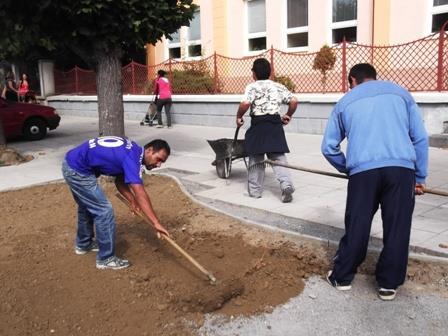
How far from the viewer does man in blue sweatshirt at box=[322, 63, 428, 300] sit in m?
3.49

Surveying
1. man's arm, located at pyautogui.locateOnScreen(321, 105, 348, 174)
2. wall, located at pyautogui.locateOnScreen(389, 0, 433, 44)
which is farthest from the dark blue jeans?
wall, located at pyautogui.locateOnScreen(389, 0, 433, 44)

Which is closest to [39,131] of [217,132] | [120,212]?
[217,132]

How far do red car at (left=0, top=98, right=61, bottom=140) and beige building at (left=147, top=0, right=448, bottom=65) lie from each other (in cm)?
380

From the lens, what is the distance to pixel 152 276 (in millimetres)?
4250

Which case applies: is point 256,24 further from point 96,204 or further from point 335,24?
point 96,204

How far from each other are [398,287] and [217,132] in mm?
9034

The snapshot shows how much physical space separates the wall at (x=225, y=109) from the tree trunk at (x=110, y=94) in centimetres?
472

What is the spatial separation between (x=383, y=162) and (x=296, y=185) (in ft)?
11.0

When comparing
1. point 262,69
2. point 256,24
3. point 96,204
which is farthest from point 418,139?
point 256,24

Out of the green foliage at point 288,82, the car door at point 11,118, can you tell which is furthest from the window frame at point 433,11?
the car door at point 11,118

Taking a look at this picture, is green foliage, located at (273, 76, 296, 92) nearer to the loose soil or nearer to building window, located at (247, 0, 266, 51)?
building window, located at (247, 0, 266, 51)

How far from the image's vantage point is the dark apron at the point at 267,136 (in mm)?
5988

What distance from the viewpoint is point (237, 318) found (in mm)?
3557

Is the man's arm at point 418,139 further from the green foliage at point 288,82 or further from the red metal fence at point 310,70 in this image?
the green foliage at point 288,82
